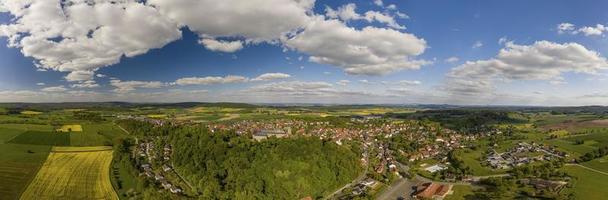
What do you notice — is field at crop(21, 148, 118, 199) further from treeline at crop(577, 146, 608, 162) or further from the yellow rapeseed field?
treeline at crop(577, 146, 608, 162)

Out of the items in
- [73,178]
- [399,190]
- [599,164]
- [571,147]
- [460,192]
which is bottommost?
[399,190]

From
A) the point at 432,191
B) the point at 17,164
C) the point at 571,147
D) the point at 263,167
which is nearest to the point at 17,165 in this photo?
→ the point at 17,164

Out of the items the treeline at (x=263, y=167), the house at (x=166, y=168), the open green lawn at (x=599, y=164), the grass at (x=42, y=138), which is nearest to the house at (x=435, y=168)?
the treeline at (x=263, y=167)

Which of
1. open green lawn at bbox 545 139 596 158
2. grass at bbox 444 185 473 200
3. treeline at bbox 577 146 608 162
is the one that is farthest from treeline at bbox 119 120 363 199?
open green lawn at bbox 545 139 596 158

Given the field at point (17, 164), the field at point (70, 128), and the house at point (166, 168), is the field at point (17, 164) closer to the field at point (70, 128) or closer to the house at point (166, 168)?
the field at point (70, 128)

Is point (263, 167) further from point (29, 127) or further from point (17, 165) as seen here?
point (29, 127)
